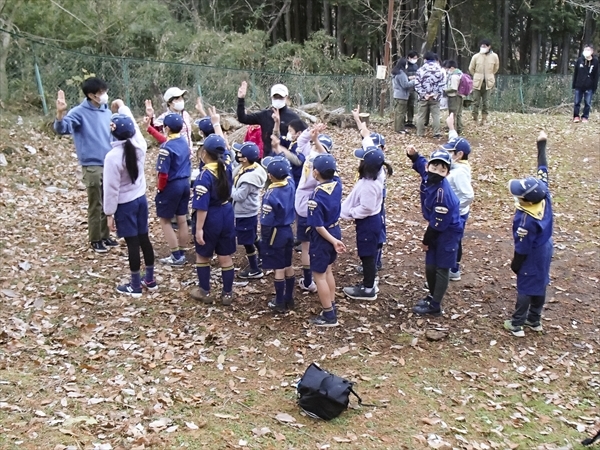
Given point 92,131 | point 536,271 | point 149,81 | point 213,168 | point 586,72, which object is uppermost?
point 586,72

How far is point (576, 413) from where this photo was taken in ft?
16.7

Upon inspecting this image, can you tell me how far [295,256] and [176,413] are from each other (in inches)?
147

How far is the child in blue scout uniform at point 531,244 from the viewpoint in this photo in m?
5.83

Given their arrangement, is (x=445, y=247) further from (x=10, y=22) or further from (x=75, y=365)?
(x=10, y=22)

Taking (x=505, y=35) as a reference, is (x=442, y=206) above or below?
below

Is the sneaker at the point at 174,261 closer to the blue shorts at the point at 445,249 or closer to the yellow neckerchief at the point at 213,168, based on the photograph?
the yellow neckerchief at the point at 213,168

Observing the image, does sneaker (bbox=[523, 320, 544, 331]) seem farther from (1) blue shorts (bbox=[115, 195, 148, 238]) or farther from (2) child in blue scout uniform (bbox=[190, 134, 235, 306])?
(1) blue shorts (bbox=[115, 195, 148, 238])

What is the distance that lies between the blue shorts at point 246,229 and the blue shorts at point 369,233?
4.35 ft

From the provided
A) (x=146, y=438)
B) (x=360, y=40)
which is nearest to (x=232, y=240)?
(x=146, y=438)

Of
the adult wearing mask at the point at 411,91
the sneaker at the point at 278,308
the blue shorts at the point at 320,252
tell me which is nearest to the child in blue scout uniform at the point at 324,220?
the blue shorts at the point at 320,252

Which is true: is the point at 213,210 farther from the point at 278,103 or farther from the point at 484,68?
the point at 484,68

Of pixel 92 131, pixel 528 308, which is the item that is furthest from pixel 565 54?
pixel 92 131

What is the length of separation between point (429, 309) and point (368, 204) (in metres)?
1.42

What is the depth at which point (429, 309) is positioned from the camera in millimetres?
6602
